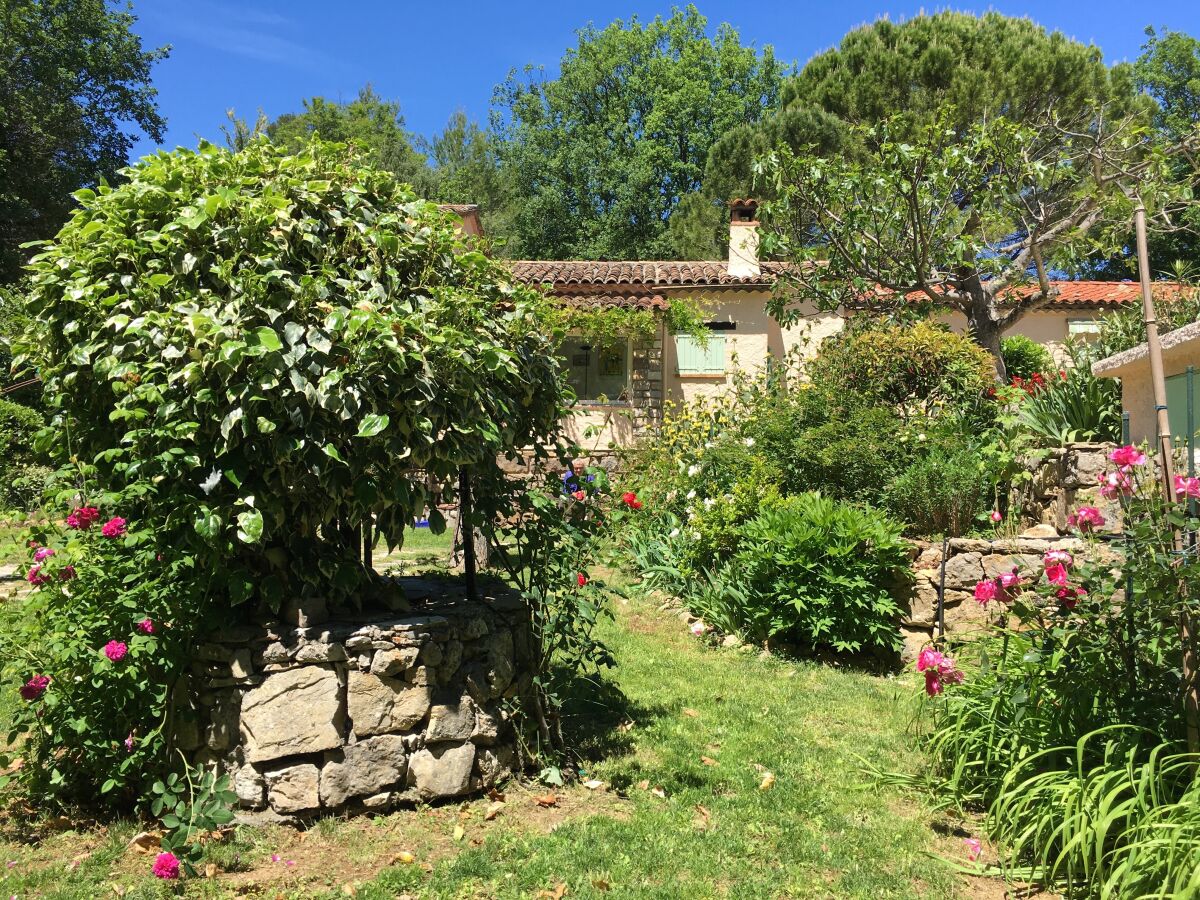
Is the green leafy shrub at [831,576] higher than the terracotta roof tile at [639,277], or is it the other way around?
the terracotta roof tile at [639,277]

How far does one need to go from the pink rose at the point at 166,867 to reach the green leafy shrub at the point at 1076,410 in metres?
7.54

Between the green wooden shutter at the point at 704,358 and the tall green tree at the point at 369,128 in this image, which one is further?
the tall green tree at the point at 369,128

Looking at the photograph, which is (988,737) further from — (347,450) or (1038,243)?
(1038,243)

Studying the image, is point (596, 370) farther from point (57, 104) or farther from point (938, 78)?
point (57, 104)

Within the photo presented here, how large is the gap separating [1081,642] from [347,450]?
315 centimetres

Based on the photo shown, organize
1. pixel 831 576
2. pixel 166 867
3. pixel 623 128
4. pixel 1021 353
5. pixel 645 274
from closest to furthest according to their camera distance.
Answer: pixel 166 867 < pixel 831 576 < pixel 645 274 < pixel 1021 353 < pixel 623 128

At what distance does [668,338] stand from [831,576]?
10575 mm

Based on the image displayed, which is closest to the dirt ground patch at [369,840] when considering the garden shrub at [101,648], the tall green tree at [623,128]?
the garden shrub at [101,648]

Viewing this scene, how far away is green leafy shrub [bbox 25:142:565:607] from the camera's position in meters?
3.43

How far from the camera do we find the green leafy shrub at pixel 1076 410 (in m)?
7.98

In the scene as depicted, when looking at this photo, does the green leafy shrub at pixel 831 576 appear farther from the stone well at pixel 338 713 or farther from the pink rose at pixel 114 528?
the pink rose at pixel 114 528

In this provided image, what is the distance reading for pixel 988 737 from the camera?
4.11 m

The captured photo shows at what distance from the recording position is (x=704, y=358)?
53.1 feet

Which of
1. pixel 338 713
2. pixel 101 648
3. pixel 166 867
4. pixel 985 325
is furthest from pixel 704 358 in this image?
pixel 166 867
